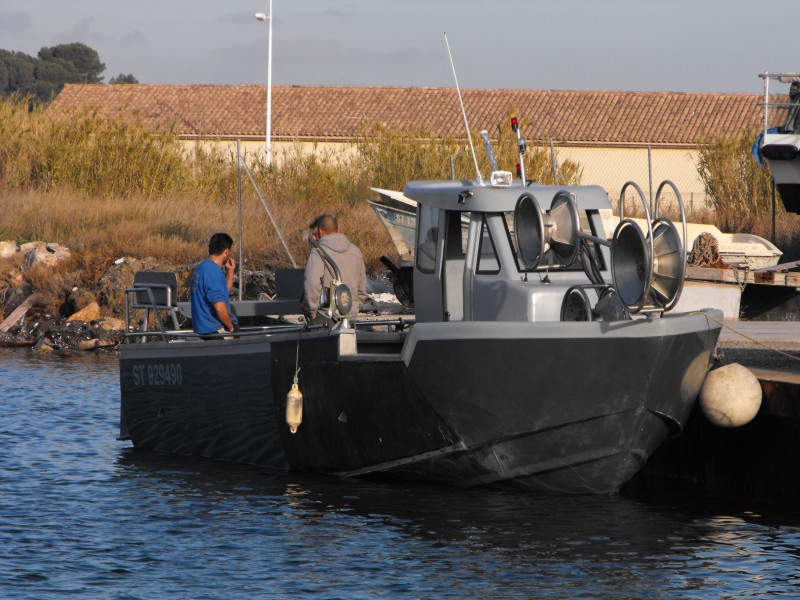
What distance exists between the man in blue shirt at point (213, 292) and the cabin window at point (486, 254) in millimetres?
2289

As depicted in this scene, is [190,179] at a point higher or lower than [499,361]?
higher

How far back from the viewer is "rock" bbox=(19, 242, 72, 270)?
2794 cm

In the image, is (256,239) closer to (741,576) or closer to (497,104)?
(741,576)

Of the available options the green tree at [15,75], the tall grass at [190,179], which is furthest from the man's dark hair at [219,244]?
the green tree at [15,75]

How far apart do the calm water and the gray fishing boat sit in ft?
1.23

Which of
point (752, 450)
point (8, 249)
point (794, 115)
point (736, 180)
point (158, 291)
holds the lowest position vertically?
point (752, 450)

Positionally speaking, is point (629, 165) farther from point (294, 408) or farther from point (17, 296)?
point (294, 408)

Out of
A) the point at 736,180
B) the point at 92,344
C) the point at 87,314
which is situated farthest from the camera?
the point at 736,180

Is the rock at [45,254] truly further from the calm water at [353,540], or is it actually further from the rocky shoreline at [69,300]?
the calm water at [353,540]

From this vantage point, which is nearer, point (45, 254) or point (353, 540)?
point (353, 540)

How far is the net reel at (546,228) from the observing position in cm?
990

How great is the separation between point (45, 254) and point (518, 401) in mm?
19941

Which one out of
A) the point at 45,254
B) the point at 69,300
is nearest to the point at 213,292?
the point at 69,300

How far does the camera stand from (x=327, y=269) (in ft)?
36.2
